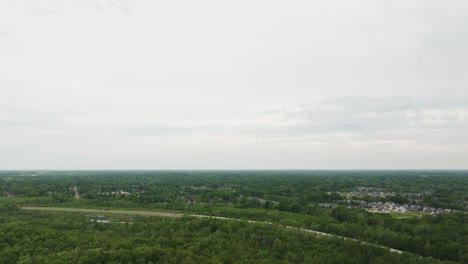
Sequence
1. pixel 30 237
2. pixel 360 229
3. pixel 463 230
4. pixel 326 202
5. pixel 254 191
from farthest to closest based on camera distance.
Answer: pixel 254 191
pixel 326 202
pixel 360 229
pixel 463 230
pixel 30 237

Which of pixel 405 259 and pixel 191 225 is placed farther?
pixel 191 225

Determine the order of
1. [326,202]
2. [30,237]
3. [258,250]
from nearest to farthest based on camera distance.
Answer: [258,250] < [30,237] < [326,202]

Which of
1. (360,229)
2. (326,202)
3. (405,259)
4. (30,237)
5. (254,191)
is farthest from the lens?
(254,191)

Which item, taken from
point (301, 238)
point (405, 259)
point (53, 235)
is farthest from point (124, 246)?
point (405, 259)

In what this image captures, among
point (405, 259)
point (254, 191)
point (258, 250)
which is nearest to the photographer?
point (405, 259)

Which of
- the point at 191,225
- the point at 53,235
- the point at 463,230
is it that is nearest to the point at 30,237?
the point at 53,235

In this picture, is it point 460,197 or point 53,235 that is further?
point 460,197

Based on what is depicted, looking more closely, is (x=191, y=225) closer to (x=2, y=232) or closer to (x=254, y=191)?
(x=2, y=232)

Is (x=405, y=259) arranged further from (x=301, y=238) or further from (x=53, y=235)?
(x=53, y=235)
